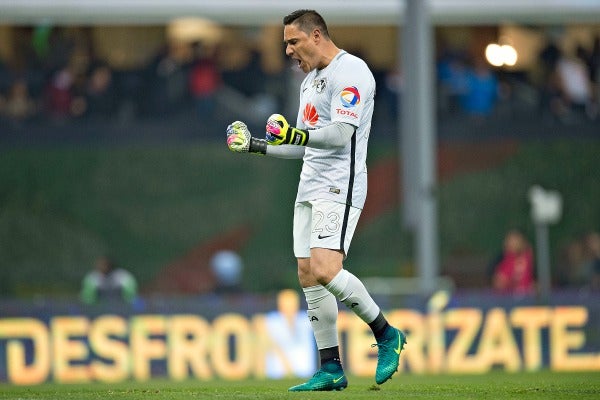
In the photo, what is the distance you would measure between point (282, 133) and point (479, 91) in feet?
52.8

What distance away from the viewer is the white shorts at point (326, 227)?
31.1ft

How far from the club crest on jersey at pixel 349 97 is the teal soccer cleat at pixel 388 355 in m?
1.58

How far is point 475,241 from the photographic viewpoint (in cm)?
2548

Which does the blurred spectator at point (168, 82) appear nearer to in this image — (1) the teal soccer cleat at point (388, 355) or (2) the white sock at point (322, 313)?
(2) the white sock at point (322, 313)

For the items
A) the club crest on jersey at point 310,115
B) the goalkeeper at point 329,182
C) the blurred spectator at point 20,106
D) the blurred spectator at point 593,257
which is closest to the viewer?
the goalkeeper at point 329,182

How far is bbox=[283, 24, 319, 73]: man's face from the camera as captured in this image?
9578mm

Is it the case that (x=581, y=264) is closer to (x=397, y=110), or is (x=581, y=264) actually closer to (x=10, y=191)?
(x=397, y=110)

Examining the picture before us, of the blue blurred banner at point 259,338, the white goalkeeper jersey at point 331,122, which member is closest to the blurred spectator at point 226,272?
the blue blurred banner at point 259,338

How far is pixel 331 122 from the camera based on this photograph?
9.45 metres

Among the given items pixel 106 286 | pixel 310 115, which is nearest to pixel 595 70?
pixel 106 286

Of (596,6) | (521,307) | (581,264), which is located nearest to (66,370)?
(521,307)

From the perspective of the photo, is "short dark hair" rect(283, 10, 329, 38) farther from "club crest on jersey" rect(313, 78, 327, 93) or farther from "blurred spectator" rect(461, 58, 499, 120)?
"blurred spectator" rect(461, 58, 499, 120)

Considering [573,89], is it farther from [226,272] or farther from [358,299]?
[358,299]

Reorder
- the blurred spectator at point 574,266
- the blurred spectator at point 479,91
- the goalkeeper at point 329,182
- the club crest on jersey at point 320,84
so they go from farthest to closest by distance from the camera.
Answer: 1. the blurred spectator at point 479,91
2. the blurred spectator at point 574,266
3. the club crest on jersey at point 320,84
4. the goalkeeper at point 329,182
